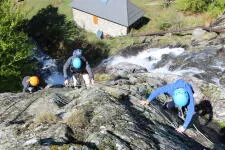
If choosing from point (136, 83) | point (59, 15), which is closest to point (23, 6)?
point (59, 15)

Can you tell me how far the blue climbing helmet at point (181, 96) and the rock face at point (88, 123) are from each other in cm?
99

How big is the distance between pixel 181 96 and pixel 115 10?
41.0 m

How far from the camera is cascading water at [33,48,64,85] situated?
49.3m

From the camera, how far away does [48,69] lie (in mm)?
51875

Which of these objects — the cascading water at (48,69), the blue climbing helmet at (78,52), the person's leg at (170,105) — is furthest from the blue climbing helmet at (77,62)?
the cascading water at (48,69)

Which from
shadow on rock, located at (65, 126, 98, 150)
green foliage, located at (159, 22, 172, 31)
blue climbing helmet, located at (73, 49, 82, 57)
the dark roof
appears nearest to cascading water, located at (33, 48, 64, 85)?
the dark roof

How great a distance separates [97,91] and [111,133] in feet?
10.6

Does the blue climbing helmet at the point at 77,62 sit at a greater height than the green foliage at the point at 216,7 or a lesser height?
lesser

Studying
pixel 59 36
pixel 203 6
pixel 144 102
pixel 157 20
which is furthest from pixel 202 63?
pixel 59 36

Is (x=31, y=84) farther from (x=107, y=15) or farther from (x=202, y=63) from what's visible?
(x=107, y=15)

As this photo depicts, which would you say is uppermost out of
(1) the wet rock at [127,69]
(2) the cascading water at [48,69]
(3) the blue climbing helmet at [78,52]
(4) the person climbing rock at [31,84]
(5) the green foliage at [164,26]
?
(5) the green foliage at [164,26]

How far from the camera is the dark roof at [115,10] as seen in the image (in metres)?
52.6

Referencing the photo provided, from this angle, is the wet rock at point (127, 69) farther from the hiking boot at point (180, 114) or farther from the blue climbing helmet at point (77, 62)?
the hiking boot at point (180, 114)

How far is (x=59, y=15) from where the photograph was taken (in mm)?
60656
